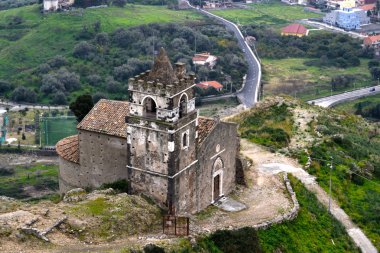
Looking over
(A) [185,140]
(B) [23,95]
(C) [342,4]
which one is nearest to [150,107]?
(A) [185,140]

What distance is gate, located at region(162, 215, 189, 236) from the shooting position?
39.2 meters

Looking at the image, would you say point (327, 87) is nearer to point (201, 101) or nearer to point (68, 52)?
point (201, 101)

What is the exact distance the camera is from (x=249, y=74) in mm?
133125

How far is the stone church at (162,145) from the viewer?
4041 cm

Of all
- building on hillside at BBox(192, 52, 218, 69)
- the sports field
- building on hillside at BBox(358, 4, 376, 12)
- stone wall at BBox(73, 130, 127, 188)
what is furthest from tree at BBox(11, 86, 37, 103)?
building on hillside at BBox(358, 4, 376, 12)

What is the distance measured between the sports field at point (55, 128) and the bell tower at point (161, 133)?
55250 mm

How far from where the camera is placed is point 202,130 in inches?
1768

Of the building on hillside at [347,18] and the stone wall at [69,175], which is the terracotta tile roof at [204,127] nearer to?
the stone wall at [69,175]

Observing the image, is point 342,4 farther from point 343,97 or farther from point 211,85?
point 211,85

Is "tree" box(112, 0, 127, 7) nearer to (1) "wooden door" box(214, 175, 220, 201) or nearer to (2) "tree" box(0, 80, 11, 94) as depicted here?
(2) "tree" box(0, 80, 11, 94)

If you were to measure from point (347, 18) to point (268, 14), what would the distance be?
21.4 metres

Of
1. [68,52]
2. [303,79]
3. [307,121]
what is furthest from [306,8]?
[307,121]

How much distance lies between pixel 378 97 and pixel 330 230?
78.9m

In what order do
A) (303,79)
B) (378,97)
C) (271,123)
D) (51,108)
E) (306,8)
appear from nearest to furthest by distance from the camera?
(271,123), (51,108), (378,97), (303,79), (306,8)
